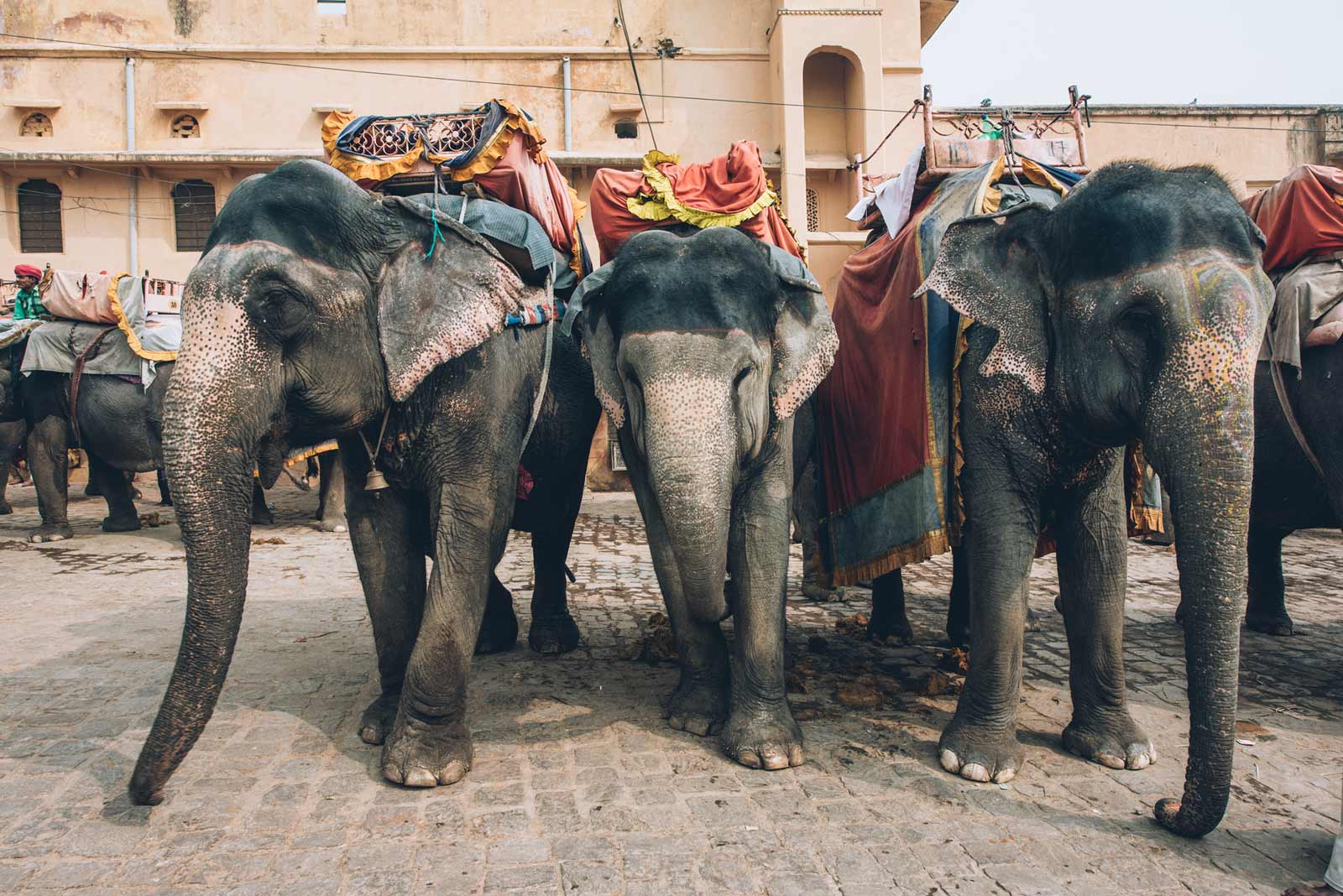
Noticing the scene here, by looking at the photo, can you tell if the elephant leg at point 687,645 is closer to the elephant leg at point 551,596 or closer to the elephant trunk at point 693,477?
the elephant trunk at point 693,477

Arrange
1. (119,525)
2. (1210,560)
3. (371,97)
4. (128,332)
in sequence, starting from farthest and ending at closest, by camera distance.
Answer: (371,97) → (119,525) → (128,332) → (1210,560)

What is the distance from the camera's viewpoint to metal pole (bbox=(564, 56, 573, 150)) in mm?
21375

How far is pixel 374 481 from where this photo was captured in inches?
163

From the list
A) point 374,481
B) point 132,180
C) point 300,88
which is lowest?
point 374,481

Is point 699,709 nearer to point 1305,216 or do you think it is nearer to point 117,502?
point 1305,216

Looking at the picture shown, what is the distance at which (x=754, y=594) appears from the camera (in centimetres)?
424

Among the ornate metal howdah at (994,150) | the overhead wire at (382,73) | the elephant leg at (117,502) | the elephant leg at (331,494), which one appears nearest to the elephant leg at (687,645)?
the ornate metal howdah at (994,150)

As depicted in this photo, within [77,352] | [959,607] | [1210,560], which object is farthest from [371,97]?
[1210,560]

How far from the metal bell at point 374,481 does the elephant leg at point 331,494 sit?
827 centimetres

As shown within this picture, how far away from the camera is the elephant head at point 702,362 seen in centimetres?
363

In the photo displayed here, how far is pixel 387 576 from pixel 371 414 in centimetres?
84

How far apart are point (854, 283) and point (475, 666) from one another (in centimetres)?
325

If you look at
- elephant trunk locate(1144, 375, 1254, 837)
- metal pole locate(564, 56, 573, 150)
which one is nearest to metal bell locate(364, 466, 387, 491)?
elephant trunk locate(1144, 375, 1254, 837)

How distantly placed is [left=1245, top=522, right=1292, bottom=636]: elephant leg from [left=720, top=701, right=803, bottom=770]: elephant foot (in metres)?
4.12
